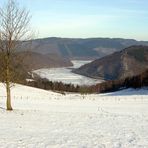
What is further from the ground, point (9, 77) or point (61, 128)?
point (9, 77)

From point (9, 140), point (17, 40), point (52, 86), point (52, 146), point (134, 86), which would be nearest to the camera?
point (52, 146)

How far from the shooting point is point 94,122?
78.5ft

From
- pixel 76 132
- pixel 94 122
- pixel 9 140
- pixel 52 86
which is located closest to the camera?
pixel 9 140

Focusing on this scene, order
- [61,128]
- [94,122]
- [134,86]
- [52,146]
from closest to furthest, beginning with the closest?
[52,146] → [61,128] → [94,122] → [134,86]

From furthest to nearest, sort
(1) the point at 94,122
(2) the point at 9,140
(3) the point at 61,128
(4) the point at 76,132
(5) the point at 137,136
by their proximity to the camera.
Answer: (1) the point at 94,122 < (3) the point at 61,128 < (4) the point at 76,132 < (5) the point at 137,136 < (2) the point at 9,140

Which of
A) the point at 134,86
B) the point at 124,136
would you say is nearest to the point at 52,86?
the point at 134,86

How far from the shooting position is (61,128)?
20.7 m

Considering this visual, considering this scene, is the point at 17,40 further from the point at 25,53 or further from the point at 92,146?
the point at 92,146

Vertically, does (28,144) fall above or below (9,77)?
below

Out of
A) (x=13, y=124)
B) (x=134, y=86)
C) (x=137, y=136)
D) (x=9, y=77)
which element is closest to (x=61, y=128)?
(x=13, y=124)

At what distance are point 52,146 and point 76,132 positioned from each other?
14.4 ft

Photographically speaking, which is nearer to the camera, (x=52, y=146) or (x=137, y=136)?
(x=52, y=146)

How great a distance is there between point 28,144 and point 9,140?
48.7 inches

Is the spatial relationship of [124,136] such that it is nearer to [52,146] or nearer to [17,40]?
[52,146]
